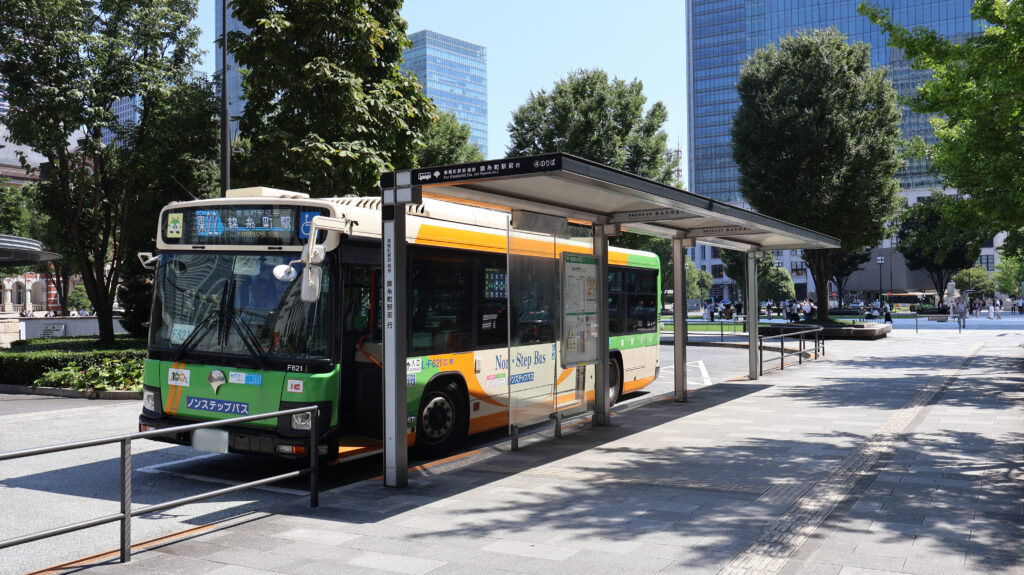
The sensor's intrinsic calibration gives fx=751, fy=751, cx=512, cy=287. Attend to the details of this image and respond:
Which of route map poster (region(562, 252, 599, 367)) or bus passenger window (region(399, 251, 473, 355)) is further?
route map poster (region(562, 252, 599, 367))

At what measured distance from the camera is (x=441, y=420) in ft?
27.3

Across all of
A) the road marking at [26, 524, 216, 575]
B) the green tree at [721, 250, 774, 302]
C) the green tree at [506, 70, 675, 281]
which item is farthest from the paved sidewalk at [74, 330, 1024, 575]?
the green tree at [721, 250, 774, 302]

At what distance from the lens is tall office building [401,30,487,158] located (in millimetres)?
152875

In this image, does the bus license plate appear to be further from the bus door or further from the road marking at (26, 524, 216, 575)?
the bus door

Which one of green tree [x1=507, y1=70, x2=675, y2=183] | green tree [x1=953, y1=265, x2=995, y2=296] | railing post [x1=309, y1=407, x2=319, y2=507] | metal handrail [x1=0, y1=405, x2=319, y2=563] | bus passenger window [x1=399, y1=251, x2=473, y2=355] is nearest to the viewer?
metal handrail [x1=0, y1=405, x2=319, y2=563]

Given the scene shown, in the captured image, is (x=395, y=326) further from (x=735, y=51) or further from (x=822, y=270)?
(x=735, y=51)

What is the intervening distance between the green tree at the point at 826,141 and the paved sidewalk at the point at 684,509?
2147 centimetres

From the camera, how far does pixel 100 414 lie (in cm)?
1207

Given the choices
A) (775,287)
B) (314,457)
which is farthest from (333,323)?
(775,287)

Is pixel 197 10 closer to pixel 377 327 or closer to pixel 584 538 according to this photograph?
pixel 377 327

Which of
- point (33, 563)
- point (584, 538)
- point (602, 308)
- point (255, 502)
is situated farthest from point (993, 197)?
point (33, 563)

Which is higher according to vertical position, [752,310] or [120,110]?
[120,110]

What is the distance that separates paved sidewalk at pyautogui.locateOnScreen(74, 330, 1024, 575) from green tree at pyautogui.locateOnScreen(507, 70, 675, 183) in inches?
754

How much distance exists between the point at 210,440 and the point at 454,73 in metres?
160
